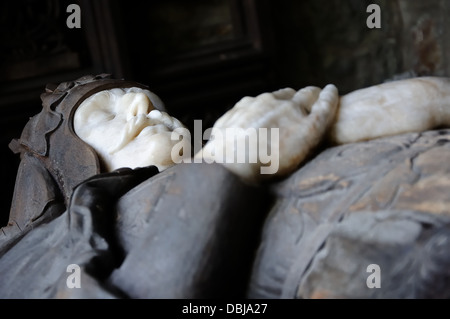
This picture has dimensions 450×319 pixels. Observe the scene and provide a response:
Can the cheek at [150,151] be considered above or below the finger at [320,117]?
below

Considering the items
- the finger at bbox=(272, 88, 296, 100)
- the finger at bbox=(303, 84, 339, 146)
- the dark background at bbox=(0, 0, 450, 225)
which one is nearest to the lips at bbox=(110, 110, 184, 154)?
the finger at bbox=(272, 88, 296, 100)

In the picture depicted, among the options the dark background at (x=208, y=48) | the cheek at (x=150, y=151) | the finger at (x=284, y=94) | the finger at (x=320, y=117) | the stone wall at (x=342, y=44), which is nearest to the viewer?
the finger at (x=320, y=117)

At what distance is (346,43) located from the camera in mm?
4133

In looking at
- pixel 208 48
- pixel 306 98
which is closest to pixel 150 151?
pixel 306 98

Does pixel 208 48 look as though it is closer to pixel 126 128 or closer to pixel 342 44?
pixel 342 44

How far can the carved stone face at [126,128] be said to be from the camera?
1.50m

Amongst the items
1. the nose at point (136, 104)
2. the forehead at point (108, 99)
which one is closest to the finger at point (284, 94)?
the nose at point (136, 104)

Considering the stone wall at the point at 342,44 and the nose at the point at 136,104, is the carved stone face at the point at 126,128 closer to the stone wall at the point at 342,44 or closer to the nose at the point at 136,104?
the nose at the point at 136,104

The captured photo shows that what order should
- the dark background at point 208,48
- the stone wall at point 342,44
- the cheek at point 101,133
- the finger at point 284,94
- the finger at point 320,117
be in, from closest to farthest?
the finger at point 320,117
the finger at point 284,94
the cheek at point 101,133
the dark background at point 208,48
the stone wall at point 342,44

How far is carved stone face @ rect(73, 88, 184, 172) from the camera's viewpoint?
1.50 meters

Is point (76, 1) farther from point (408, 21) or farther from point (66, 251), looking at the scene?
point (66, 251)

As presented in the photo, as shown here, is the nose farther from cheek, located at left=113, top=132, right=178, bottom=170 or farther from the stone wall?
the stone wall

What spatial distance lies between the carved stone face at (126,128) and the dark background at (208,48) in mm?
1610

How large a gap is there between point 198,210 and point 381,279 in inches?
13.1
